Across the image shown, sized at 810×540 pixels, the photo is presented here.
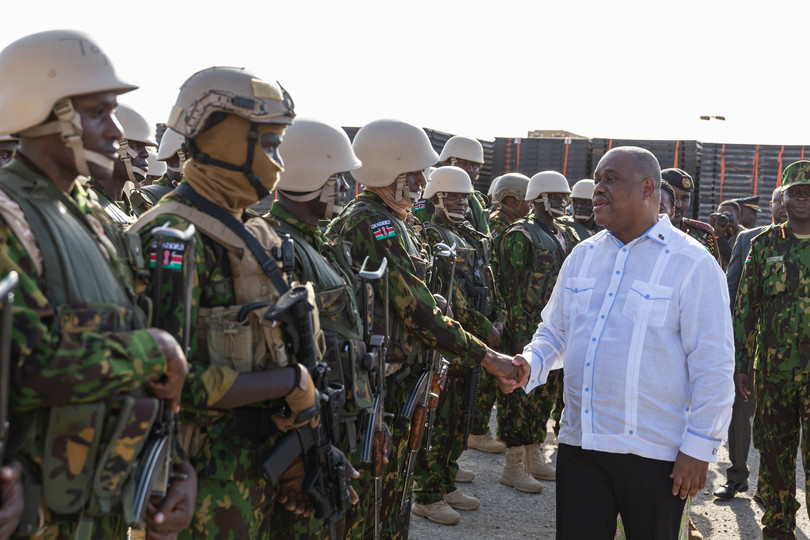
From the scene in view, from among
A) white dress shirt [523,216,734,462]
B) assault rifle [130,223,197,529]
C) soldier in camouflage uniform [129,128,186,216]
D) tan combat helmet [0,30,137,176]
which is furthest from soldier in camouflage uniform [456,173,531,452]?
tan combat helmet [0,30,137,176]

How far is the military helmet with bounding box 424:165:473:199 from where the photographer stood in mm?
6711

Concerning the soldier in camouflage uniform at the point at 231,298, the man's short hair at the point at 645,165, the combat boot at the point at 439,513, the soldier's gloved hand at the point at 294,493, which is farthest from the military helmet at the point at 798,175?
the soldier's gloved hand at the point at 294,493

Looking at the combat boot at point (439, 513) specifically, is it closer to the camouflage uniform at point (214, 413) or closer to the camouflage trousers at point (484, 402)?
the camouflage trousers at point (484, 402)

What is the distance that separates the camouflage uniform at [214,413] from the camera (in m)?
2.42

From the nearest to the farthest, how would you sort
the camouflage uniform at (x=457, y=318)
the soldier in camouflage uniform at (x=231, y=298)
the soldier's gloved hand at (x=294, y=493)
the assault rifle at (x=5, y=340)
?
the assault rifle at (x=5, y=340)
the soldier in camouflage uniform at (x=231, y=298)
the soldier's gloved hand at (x=294, y=493)
the camouflage uniform at (x=457, y=318)

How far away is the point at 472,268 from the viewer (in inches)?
249

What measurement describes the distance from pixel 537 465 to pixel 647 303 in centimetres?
396

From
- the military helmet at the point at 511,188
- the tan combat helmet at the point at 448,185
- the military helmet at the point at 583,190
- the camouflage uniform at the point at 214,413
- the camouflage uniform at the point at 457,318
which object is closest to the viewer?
the camouflage uniform at the point at 214,413

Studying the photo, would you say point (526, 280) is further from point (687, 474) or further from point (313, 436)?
point (313, 436)

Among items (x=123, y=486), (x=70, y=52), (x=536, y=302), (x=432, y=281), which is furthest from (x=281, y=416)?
(x=536, y=302)

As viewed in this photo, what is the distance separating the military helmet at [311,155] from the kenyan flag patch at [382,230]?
0.53m

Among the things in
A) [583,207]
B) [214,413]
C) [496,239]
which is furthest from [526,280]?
[214,413]

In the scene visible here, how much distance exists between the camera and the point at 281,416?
2701mm

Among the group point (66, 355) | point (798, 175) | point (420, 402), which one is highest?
point (798, 175)
